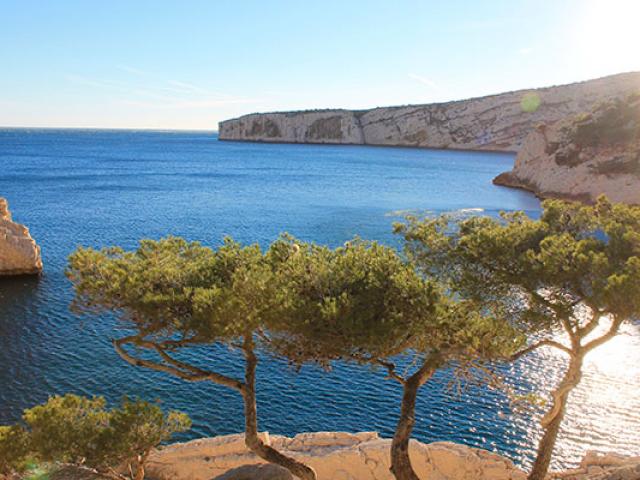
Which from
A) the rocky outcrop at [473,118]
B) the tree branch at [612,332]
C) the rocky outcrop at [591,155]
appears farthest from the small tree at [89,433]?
the rocky outcrop at [473,118]

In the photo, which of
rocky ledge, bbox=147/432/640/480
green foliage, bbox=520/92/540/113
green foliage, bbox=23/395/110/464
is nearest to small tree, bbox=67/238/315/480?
green foliage, bbox=23/395/110/464

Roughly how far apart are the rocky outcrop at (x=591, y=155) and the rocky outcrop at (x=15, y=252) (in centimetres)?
5522

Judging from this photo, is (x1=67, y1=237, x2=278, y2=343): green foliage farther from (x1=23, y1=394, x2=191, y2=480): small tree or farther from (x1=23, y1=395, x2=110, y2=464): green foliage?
(x1=23, y1=395, x2=110, y2=464): green foliage

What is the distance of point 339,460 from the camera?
1473 centimetres

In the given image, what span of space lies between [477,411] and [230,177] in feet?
263

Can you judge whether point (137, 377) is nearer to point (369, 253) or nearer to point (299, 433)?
point (299, 433)

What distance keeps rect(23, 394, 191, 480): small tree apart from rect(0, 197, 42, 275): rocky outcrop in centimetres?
2459

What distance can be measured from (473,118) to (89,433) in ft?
515

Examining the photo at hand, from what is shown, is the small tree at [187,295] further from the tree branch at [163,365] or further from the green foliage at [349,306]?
the green foliage at [349,306]

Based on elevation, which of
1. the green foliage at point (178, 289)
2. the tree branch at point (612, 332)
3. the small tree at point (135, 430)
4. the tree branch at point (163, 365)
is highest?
the green foliage at point (178, 289)

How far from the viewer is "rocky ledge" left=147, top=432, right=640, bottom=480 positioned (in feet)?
47.0

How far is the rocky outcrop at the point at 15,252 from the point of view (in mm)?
31766

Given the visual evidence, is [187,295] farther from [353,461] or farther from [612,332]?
[612,332]

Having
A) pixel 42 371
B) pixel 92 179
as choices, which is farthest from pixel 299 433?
pixel 92 179
